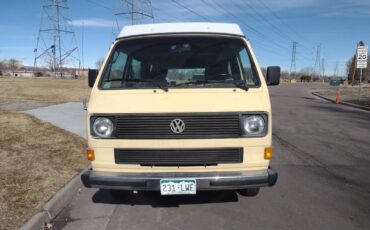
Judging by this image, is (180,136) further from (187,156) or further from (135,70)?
(135,70)

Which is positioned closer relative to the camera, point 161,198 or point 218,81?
point 218,81

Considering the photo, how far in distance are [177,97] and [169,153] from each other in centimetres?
65

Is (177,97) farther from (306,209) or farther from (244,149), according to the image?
(306,209)

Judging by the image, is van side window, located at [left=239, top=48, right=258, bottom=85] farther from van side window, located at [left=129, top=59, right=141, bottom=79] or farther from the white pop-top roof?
van side window, located at [left=129, top=59, right=141, bottom=79]

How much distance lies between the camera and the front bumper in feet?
14.3

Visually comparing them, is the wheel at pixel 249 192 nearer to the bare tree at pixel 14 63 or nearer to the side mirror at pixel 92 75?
Answer: the side mirror at pixel 92 75

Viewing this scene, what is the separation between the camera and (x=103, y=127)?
4.54 meters

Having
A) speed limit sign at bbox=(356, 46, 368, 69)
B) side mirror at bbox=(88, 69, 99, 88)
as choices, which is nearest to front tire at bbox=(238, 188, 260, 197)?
side mirror at bbox=(88, 69, 99, 88)

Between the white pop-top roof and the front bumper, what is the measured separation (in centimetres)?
196

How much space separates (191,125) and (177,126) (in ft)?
0.51

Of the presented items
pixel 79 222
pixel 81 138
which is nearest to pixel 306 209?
pixel 79 222

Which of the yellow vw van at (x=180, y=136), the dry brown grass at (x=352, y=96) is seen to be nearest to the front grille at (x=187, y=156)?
the yellow vw van at (x=180, y=136)

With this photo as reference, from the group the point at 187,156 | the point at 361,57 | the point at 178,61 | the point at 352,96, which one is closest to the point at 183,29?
the point at 178,61

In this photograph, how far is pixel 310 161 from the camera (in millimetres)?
7938
